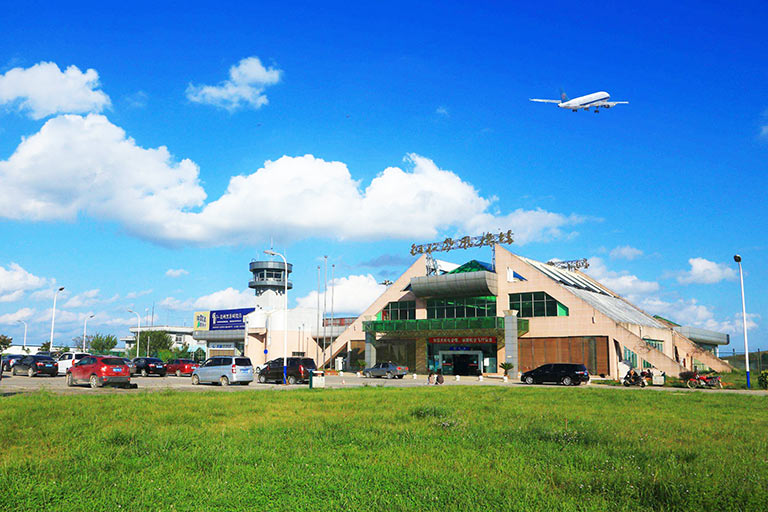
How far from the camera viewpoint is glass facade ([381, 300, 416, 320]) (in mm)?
63469

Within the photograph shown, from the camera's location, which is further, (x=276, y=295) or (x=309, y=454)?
(x=276, y=295)

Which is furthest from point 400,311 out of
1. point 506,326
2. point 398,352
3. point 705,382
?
point 705,382

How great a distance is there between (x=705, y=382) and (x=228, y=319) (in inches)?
2542

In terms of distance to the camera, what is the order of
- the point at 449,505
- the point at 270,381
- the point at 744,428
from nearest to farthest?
the point at 449,505 < the point at 744,428 < the point at 270,381

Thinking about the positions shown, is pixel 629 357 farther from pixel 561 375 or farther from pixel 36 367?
pixel 36 367

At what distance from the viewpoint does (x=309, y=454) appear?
965 cm

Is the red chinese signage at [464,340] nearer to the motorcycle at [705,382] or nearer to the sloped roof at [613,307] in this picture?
the sloped roof at [613,307]

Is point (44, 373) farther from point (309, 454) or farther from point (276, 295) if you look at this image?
point (276, 295)

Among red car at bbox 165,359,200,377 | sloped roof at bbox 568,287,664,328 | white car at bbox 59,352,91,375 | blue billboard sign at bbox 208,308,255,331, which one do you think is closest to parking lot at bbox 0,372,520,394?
white car at bbox 59,352,91,375

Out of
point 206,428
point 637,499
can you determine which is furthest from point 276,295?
point 637,499

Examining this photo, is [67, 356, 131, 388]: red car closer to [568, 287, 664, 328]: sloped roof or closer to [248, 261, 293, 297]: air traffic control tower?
[568, 287, 664, 328]: sloped roof

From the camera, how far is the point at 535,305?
180 feet

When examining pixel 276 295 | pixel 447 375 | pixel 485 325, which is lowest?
pixel 447 375

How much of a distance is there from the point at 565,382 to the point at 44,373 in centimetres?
3614
